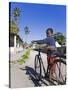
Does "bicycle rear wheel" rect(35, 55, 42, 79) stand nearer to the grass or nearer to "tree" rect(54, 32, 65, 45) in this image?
the grass

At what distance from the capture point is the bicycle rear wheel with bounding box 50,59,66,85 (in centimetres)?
285

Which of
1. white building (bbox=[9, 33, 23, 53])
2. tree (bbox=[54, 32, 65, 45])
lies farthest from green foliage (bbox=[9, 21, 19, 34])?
tree (bbox=[54, 32, 65, 45])

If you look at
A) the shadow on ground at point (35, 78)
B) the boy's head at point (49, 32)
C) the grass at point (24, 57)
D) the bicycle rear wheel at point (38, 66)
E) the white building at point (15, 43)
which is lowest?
the shadow on ground at point (35, 78)

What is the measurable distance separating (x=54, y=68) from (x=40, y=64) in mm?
181

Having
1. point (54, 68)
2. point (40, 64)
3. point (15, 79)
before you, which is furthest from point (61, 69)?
point (15, 79)

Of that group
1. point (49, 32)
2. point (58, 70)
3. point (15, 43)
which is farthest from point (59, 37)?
point (15, 43)

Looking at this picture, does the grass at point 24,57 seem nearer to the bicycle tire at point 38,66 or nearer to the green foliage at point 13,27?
the bicycle tire at point 38,66

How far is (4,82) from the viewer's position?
264 cm

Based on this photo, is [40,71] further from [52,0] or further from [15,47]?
[52,0]

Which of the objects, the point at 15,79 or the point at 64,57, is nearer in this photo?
the point at 15,79

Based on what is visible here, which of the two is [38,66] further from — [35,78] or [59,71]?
[59,71]

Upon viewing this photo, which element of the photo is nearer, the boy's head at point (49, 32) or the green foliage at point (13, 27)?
the green foliage at point (13, 27)

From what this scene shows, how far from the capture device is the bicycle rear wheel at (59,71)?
2.85 m

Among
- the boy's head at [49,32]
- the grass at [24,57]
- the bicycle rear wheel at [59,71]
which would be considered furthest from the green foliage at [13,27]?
the bicycle rear wheel at [59,71]
